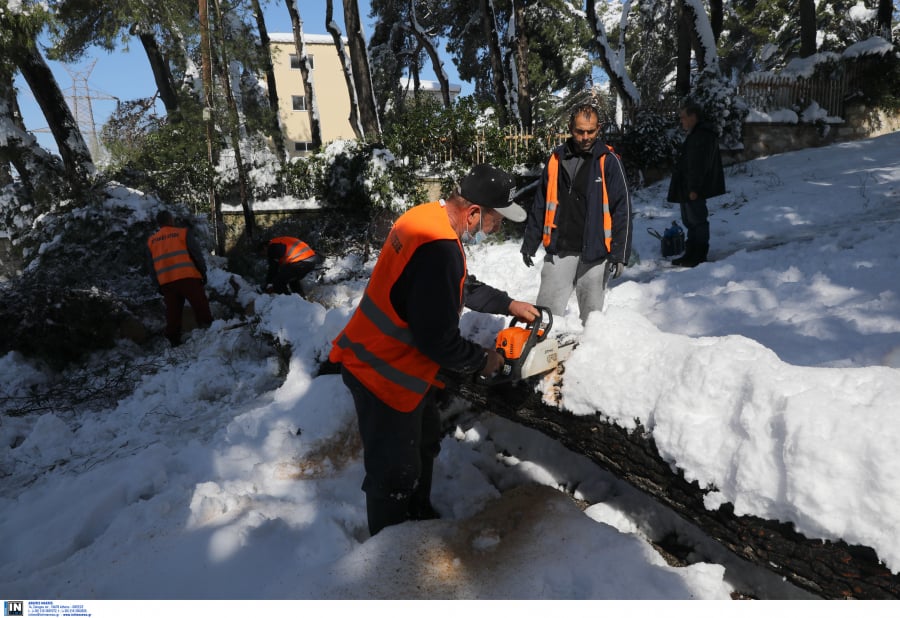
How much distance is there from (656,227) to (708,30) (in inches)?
255

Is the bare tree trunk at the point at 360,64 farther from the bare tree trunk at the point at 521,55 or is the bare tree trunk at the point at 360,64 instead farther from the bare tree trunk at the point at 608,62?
the bare tree trunk at the point at 608,62

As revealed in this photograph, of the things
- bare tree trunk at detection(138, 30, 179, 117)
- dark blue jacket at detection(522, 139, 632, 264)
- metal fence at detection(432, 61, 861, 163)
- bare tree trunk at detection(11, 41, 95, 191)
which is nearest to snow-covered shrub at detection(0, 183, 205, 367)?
bare tree trunk at detection(11, 41, 95, 191)

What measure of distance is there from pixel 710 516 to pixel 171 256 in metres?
5.74

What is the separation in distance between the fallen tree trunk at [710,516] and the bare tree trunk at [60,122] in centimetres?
950

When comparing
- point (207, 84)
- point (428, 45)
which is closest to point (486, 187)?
point (207, 84)

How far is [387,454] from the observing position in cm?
219

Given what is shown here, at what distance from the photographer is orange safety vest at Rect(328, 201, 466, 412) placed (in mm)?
1981

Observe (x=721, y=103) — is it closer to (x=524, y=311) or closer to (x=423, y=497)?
(x=524, y=311)

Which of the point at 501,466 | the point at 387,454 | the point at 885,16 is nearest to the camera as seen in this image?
the point at 387,454

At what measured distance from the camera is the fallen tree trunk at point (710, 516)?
4.74 feet

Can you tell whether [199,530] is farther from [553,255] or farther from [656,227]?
[656,227]

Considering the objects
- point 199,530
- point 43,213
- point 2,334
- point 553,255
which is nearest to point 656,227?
point 553,255

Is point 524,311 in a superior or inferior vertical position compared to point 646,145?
inferior

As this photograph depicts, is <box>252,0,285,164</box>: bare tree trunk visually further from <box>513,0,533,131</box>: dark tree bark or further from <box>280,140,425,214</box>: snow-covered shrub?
<box>513,0,533,131</box>: dark tree bark
